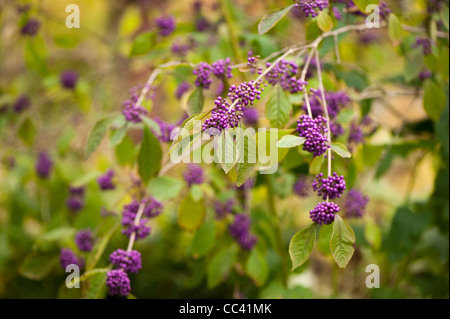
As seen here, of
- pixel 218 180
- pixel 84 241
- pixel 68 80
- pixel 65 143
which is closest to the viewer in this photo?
pixel 84 241

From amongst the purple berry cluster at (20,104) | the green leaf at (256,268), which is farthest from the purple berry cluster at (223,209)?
the purple berry cluster at (20,104)

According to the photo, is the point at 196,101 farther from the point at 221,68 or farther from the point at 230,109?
the point at 230,109

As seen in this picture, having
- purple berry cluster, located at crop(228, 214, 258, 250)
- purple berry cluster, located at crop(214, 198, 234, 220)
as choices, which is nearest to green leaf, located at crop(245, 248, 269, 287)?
purple berry cluster, located at crop(228, 214, 258, 250)

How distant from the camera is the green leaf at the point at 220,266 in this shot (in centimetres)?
131

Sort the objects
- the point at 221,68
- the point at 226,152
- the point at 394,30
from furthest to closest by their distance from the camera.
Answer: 1. the point at 394,30
2. the point at 221,68
3. the point at 226,152

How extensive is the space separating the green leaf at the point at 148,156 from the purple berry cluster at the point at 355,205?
0.52 meters

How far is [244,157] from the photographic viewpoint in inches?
30.6

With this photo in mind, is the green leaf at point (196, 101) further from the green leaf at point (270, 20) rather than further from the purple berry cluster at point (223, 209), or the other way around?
the purple berry cluster at point (223, 209)

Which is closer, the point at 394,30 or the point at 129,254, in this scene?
the point at 129,254

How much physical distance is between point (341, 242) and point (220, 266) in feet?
2.02

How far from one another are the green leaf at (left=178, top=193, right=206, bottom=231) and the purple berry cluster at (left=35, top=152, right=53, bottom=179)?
715mm

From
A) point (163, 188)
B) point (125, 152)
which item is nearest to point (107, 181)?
point (163, 188)

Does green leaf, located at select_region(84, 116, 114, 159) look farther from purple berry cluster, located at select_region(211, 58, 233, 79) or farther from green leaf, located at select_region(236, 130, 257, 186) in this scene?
green leaf, located at select_region(236, 130, 257, 186)

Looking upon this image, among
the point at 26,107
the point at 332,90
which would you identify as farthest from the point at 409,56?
the point at 26,107
